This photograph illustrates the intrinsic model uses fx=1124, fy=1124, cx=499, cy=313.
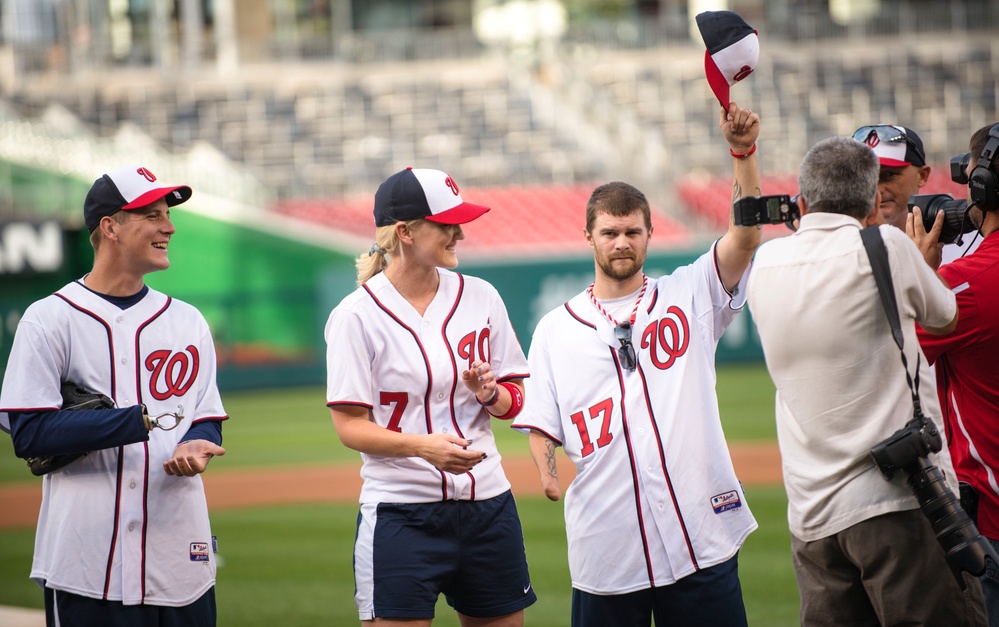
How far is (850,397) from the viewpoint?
3.06 metres

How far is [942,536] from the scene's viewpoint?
9.63 ft

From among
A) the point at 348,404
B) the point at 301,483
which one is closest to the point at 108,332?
the point at 348,404

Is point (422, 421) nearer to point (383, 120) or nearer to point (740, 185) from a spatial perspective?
point (740, 185)

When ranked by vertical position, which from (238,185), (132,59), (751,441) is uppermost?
(132,59)

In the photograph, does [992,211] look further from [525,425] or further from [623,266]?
[525,425]

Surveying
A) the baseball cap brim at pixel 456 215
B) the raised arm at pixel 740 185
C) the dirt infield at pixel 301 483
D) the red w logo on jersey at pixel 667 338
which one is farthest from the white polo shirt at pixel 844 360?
the dirt infield at pixel 301 483

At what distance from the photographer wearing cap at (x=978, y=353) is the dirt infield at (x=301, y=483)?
6.99 m

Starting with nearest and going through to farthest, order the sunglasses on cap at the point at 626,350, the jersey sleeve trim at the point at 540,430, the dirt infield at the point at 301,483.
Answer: the sunglasses on cap at the point at 626,350, the jersey sleeve trim at the point at 540,430, the dirt infield at the point at 301,483

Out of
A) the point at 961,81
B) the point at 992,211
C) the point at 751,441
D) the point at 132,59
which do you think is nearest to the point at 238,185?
the point at 132,59

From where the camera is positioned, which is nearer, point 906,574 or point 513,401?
point 906,574

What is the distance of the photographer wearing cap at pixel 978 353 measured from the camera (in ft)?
11.0

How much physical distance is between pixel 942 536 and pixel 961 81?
27185 mm

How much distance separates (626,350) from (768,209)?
26.6 inches

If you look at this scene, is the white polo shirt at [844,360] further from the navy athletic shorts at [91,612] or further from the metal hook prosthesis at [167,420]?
the navy athletic shorts at [91,612]
